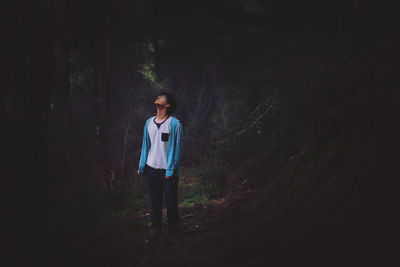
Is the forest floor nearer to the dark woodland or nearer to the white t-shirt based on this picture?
the dark woodland

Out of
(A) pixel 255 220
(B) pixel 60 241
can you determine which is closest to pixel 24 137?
(B) pixel 60 241

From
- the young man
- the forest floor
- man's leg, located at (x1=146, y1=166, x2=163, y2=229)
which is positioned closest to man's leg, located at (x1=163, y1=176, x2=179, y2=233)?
the young man

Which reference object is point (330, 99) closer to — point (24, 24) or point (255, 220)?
→ point (255, 220)

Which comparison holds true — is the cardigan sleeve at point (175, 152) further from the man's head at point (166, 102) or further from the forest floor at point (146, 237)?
the forest floor at point (146, 237)

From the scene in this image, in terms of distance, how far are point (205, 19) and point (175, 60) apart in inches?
148

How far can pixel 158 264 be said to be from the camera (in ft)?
→ 15.9

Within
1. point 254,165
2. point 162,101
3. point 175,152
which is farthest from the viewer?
point 254,165

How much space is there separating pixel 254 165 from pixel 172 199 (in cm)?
396

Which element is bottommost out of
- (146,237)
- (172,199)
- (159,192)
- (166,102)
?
(146,237)

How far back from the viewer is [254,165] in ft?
32.0

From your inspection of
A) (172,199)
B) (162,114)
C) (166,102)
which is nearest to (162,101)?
(166,102)

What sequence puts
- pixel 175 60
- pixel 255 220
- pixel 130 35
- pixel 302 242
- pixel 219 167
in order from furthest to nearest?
pixel 175 60, pixel 130 35, pixel 219 167, pixel 255 220, pixel 302 242

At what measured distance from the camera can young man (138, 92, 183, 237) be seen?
6164 millimetres

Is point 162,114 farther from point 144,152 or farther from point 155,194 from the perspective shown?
point 155,194
